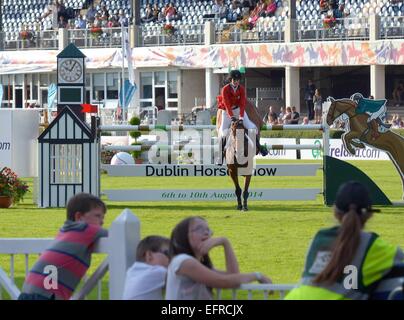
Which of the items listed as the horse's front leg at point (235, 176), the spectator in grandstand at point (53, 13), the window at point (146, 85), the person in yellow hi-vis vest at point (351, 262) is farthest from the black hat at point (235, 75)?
the spectator in grandstand at point (53, 13)

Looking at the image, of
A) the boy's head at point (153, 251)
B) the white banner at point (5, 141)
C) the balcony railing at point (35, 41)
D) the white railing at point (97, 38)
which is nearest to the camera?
the boy's head at point (153, 251)

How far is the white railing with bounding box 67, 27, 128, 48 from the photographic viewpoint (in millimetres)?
61312

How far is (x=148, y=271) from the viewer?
24.6 ft

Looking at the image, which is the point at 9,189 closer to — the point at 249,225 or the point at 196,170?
the point at 196,170

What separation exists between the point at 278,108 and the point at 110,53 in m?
8.84

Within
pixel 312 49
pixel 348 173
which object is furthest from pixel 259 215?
pixel 312 49

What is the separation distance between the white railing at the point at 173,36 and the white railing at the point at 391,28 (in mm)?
9428

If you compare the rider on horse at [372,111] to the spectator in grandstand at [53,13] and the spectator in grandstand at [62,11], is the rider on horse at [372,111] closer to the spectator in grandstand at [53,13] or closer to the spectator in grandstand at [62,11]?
the spectator in grandstand at [53,13]

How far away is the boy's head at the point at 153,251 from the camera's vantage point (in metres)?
7.64

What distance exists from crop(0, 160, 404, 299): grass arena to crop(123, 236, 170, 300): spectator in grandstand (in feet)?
13.4

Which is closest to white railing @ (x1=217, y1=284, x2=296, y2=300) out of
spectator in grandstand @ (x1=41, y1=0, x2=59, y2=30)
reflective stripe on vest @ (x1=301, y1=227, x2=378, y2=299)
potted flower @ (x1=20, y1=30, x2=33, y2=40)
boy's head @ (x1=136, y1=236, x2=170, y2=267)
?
reflective stripe on vest @ (x1=301, y1=227, x2=378, y2=299)

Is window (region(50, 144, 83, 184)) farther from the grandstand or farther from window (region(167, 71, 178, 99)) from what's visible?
window (region(167, 71, 178, 99))

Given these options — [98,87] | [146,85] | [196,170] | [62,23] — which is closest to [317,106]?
[146,85]

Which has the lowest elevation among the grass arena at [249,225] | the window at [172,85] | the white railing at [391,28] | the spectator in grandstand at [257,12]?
the grass arena at [249,225]
